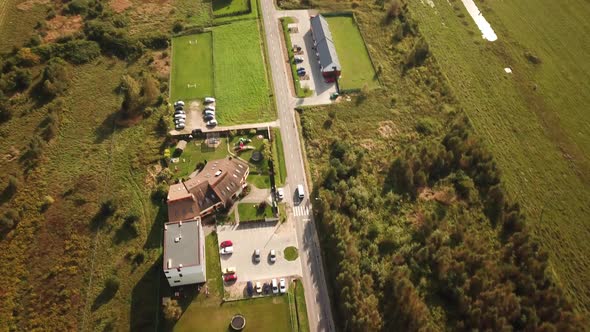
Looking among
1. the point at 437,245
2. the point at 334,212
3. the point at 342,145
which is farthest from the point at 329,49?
the point at 437,245

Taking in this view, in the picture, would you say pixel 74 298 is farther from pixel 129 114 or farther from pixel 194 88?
pixel 194 88

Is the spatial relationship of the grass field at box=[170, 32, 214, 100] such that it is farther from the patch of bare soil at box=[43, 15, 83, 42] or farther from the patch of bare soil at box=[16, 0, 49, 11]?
the patch of bare soil at box=[16, 0, 49, 11]

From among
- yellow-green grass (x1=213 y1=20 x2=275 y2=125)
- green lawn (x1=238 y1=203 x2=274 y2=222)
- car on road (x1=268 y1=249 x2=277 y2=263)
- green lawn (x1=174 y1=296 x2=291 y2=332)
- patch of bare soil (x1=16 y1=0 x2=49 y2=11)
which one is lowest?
green lawn (x1=174 y1=296 x2=291 y2=332)

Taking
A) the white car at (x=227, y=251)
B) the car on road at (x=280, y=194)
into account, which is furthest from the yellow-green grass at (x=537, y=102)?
the white car at (x=227, y=251)

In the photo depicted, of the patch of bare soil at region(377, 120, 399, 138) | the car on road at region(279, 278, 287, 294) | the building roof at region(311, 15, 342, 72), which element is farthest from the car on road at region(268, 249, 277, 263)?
the building roof at region(311, 15, 342, 72)

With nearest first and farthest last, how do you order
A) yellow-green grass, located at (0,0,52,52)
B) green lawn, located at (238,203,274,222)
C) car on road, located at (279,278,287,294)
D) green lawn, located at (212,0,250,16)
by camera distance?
car on road, located at (279,278,287,294)
green lawn, located at (238,203,274,222)
yellow-green grass, located at (0,0,52,52)
green lawn, located at (212,0,250,16)

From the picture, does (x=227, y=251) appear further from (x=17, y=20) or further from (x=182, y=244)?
(x=17, y=20)

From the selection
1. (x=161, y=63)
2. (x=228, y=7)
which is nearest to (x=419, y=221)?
(x=161, y=63)
